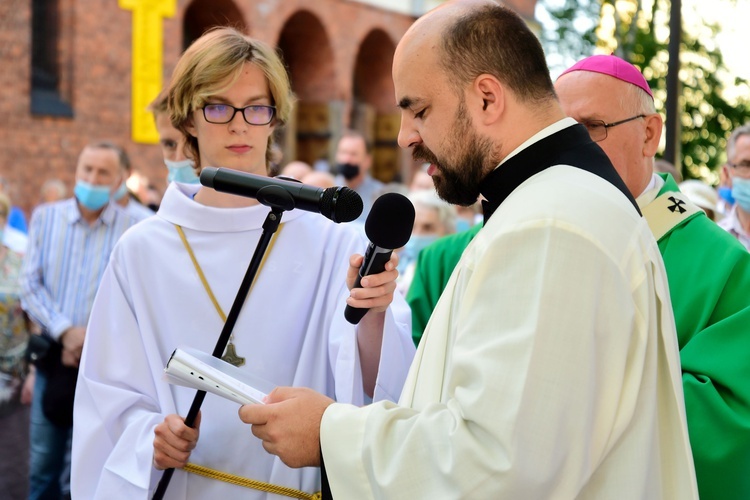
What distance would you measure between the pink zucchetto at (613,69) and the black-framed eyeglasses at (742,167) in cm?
280

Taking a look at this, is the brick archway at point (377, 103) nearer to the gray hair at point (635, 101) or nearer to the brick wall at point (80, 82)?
the brick wall at point (80, 82)

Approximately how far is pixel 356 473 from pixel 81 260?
4.16 meters

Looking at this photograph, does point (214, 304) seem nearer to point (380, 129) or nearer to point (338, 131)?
point (338, 131)

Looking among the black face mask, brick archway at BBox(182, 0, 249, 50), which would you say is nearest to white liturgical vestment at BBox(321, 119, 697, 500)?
the black face mask

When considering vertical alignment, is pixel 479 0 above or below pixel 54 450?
above

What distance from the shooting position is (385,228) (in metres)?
2.28

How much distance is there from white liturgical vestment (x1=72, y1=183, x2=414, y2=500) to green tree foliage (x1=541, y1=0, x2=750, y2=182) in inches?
440

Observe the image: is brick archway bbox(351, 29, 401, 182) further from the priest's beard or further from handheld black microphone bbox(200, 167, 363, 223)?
the priest's beard

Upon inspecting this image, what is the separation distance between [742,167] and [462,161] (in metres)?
4.44

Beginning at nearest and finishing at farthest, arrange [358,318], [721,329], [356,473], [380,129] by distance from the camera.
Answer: [356,473]
[358,318]
[721,329]
[380,129]

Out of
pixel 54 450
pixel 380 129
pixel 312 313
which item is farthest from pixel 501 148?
pixel 380 129

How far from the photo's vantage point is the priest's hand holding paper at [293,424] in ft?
6.63

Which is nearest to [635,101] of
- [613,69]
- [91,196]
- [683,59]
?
[613,69]

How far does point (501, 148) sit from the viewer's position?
204cm
